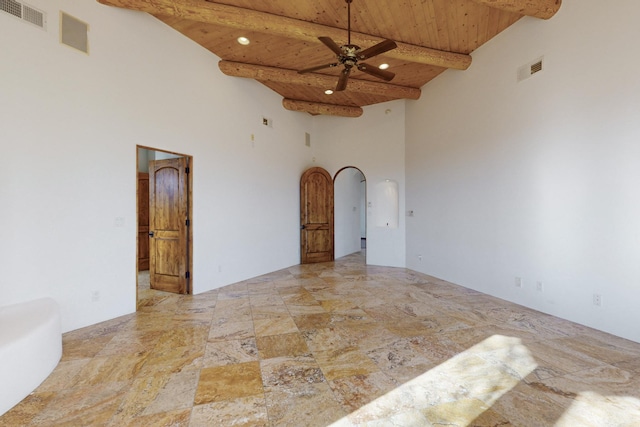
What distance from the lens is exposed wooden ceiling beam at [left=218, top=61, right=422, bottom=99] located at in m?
4.99

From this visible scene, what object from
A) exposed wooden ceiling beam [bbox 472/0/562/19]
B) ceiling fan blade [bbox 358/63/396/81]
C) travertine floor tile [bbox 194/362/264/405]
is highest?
exposed wooden ceiling beam [bbox 472/0/562/19]

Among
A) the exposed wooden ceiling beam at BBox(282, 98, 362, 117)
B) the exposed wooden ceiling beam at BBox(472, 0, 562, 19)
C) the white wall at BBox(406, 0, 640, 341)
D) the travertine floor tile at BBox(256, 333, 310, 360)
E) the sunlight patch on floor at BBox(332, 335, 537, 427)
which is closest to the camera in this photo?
the sunlight patch on floor at BBox(332, 335, 537, 427)

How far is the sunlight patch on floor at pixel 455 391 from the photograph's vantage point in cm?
181

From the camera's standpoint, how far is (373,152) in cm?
705

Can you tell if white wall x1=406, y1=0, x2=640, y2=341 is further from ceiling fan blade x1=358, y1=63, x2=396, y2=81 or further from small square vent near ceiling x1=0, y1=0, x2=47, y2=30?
small square vent near ceiling x1=0, y1=0, x2=47, y2=30

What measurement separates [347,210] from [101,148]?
20.5 feet

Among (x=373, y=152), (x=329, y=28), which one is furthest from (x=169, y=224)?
(x=373, y=152)

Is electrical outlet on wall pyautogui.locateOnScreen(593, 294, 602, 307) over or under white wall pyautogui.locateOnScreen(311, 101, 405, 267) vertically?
under

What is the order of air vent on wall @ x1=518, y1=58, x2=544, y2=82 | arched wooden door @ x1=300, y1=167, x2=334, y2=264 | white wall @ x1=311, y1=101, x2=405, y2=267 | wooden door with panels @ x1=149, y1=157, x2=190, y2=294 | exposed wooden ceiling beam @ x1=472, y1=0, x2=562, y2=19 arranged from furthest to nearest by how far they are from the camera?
arched wooden door @ x1=300, y1=167, x2=334, y2=264, white wall @ x1=311, y1=101, x2=405, y2=267, wooden door with panels @ x1=149, y1=157, x2=190, y2=294, air vent on wall @ x1=518, y1=58, x2=544, y2=82, exposed wooden ceiling beam @ x1=472, y1=0, x2=562, y2=19

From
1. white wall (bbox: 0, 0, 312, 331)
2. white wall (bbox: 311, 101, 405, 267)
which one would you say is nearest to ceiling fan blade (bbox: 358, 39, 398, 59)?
white wall (bbox: 0, 0, 312, 331)

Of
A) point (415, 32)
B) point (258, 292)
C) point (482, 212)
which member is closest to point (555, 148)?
point (482, 212)

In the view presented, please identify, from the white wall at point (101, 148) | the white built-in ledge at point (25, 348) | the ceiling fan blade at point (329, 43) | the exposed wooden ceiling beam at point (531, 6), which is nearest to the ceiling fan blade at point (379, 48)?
the ceiling fan blade at point (329, 43)

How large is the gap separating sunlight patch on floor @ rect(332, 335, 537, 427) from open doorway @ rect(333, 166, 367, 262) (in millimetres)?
5491

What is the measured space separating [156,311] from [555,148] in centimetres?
551
